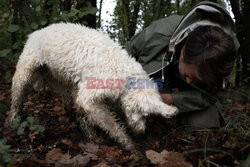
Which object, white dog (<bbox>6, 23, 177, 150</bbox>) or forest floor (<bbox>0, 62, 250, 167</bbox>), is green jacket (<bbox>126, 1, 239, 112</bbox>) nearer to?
forest floor (<bbox>0, 62, 250, 167</bbox>)

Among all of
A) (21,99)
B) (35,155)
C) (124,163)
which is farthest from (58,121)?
(124,163)

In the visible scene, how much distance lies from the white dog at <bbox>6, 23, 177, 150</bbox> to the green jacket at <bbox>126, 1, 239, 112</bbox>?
63 cm

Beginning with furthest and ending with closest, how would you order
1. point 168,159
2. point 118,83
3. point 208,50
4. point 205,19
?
point 205,19, point 118,83, point 208,50, point 168,159

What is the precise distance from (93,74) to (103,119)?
57 centimetres

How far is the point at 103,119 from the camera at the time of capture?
7.68 feet

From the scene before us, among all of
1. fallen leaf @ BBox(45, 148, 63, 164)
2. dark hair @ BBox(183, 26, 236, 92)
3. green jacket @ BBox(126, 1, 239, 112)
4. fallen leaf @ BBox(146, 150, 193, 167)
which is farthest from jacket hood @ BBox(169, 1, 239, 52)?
fallen leaf @ BBox(45, 148, 63, 164)

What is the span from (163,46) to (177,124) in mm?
1310

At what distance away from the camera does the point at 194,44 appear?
2.21 meters

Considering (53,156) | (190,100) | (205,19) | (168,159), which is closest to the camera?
(168,159)

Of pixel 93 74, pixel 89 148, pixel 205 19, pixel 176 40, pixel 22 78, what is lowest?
pixel 89 148

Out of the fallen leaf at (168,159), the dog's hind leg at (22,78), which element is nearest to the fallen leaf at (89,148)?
the fallen leaf at (168,159)

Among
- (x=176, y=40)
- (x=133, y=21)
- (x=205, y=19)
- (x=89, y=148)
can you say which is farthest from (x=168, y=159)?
(x=133, y=21)

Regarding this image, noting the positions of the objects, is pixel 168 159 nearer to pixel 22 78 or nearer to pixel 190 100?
pixel 190 100

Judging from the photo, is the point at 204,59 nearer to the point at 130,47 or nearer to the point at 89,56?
the point at 89,56
